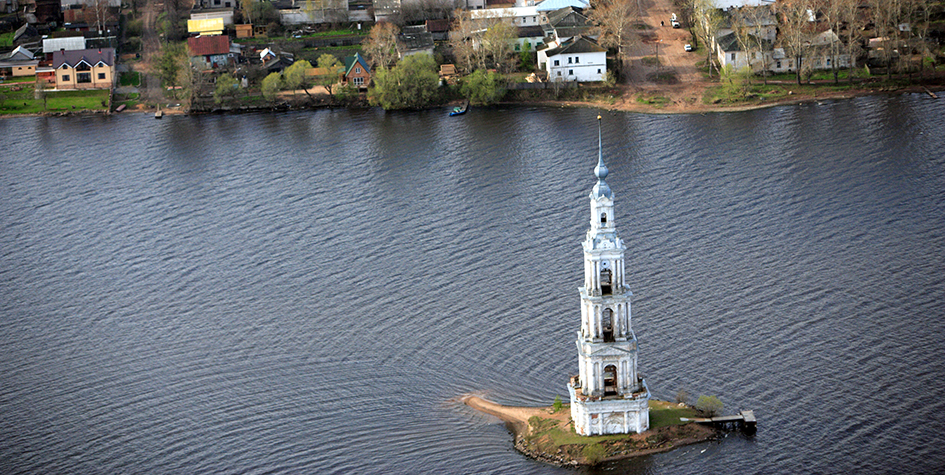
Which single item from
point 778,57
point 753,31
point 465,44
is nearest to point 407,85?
point 465,44

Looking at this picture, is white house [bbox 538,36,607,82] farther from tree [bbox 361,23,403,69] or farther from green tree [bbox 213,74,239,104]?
green tree [bbox 213,74,239,104]

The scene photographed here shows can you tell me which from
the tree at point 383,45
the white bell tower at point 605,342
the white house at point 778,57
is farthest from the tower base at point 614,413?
the tree at point 383,45

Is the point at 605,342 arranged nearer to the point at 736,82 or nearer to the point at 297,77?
the point at 736,82

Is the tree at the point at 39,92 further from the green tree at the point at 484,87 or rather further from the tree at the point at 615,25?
the tree at the point at 615,25

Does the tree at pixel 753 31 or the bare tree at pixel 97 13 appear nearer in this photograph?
the tree at pixel 753 31

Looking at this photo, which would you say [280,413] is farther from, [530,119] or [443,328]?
[530,119]

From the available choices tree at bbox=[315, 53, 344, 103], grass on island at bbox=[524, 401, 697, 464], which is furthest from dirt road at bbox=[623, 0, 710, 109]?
grass on island at bbox=[524, 401, 697, 464]

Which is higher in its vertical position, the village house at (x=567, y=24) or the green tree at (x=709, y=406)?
the village house at (x=567, y=24)
